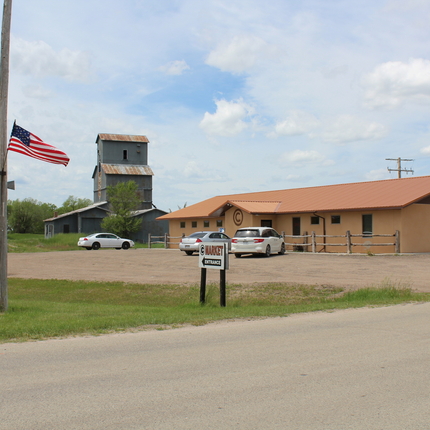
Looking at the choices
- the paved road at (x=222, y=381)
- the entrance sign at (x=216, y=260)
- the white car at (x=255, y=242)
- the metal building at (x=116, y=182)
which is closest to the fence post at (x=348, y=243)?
the white car at (x=255, y=242)

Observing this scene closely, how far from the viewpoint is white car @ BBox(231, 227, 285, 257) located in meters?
29.3

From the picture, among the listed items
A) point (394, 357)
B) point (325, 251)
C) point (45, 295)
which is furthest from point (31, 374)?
point (325, 251)

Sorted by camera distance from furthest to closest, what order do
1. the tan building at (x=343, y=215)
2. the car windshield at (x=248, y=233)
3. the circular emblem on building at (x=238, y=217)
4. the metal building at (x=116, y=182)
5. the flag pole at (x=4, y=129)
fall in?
the metal building at (x=116, y=182)
the circular emblem on building at (x=238, y=217)
the tan building at (x=343, y=215)
the car windshield at (x=248, y=233)
the flag pole at (x=4, y=129)

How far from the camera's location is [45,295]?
15828 millimetres

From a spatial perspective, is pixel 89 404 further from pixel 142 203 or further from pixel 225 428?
pixel 142 203

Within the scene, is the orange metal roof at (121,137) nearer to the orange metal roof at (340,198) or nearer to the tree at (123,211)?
the tree at (123,211)

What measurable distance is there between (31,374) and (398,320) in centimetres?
669

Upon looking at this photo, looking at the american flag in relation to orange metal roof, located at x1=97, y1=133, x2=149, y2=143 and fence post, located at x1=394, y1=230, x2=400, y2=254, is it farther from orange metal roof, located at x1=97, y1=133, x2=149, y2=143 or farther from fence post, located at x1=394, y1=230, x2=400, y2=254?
orange metal roof, located at x1=97, y1=133, x2=149, y2=143

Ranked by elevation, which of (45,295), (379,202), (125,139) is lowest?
(45,295)

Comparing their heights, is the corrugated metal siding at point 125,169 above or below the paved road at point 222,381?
above

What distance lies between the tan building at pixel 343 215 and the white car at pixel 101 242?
6.49 metres

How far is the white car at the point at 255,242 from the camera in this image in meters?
29.3

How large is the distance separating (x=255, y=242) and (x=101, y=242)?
2053 centimetres

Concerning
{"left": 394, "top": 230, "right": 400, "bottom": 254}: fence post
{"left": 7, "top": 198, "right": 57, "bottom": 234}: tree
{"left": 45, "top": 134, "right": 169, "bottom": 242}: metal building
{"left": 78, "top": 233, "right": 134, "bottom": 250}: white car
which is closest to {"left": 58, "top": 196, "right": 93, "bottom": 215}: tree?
{"left": 7, "top": 198, "right": 57, "bottom": 234}: tree
